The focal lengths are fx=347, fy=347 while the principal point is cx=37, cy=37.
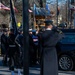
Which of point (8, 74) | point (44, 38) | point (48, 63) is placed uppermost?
point (44, 38)

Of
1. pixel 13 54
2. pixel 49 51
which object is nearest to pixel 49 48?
pixel 49 51

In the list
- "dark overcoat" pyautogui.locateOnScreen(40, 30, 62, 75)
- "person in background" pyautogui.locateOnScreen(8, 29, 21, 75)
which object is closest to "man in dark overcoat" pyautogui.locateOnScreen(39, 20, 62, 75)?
"dark overcoat" pyautogui.locateOnScreen(40, 30, 62, 75)

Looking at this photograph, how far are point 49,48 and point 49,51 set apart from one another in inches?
3.0

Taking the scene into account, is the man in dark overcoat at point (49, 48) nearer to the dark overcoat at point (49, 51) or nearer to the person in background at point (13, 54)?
the dark overcoat at point (49, 51)

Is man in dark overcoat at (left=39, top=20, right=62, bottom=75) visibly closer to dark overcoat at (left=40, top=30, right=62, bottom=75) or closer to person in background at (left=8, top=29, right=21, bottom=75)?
dark overcoat at (left=40, top=30, right=62, bottom=75)

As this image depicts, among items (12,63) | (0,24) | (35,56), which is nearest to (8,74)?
(12,63)

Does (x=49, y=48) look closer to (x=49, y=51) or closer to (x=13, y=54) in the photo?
(x=49, y=51)

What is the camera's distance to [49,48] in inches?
321

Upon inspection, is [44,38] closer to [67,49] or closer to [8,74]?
[8,74]

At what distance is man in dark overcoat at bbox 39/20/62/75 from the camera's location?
8.09 m

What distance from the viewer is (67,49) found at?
14656 mm

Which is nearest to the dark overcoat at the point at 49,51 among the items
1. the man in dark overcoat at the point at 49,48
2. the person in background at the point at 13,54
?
the man in dark overcoat at the point at 49,48

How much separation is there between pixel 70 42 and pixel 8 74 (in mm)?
3268

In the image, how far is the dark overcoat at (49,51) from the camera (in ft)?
26.5
